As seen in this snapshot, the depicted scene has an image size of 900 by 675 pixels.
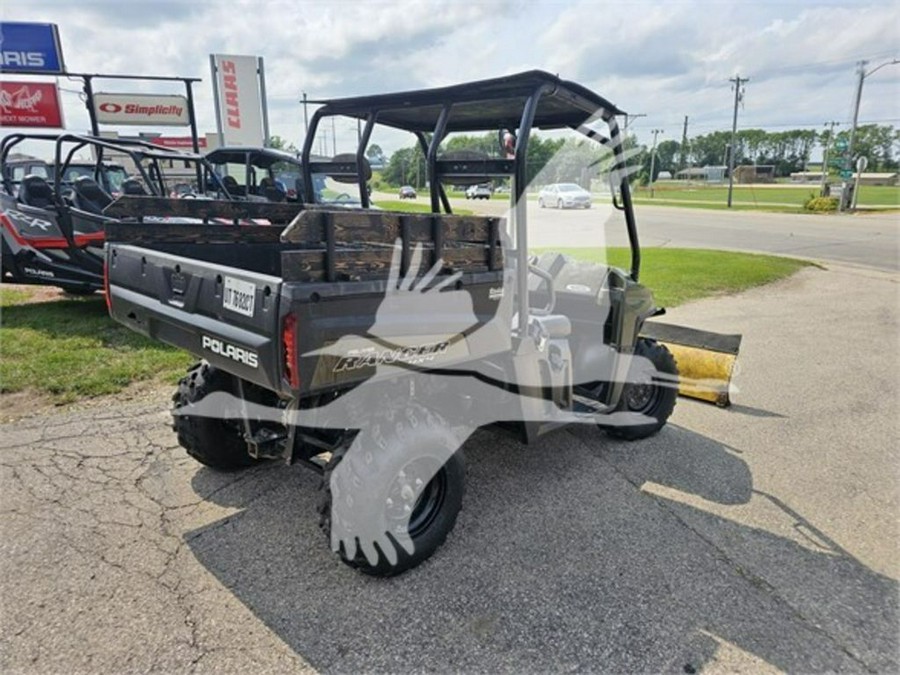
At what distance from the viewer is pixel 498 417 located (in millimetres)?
3125

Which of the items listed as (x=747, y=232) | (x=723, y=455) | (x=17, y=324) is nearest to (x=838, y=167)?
(x=747, y=232)

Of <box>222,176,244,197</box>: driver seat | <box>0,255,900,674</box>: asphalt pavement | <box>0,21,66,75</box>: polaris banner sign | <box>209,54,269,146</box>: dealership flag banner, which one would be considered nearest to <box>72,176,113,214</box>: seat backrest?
<box>222,176,244,197</box>: driver seat

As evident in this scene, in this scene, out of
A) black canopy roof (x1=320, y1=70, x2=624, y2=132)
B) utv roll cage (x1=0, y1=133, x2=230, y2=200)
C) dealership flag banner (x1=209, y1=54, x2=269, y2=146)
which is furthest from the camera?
dealership flag banner (x1=209, y1=54, x2=269, y2=146)

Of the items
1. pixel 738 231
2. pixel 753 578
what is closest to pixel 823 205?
pixel 738 231

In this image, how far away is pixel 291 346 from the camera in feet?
6.96

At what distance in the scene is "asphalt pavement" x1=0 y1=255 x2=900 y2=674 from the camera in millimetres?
2256

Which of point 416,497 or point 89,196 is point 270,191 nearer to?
point 89,196

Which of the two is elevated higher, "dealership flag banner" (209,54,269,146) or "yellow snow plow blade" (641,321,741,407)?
"dealership flag banner" (209,54,269,146)

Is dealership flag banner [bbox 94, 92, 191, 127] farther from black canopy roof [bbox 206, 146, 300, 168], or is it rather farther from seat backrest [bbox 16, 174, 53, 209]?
seat backrest [bbox 16, 174, 53, 209]

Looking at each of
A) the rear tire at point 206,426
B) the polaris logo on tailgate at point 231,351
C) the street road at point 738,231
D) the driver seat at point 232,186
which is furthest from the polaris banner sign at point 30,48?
the polaris logo on tailgate at point 231,351

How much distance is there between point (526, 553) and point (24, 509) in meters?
2.63

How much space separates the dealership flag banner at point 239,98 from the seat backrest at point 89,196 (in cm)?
1149

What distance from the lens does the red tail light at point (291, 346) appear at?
211 centimetres

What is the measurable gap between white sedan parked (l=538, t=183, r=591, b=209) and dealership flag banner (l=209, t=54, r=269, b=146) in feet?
54.8
